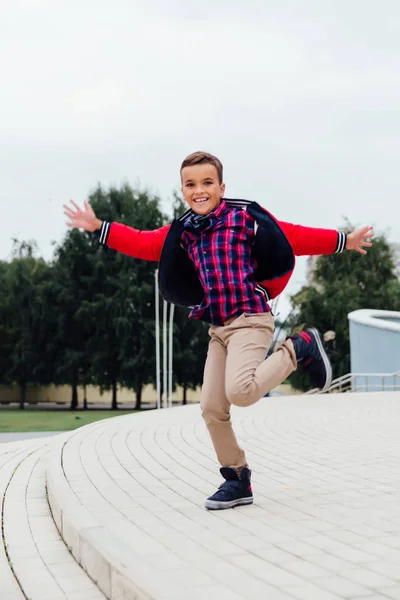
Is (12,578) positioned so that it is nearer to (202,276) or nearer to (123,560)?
(123,560)

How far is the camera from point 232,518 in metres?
5.05

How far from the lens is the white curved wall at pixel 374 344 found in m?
25.6

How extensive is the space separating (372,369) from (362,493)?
2143cm

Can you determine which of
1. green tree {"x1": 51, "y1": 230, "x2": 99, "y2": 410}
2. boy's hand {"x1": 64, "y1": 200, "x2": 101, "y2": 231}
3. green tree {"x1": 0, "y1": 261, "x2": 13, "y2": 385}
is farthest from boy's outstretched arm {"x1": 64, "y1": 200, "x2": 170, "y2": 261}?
green tree {"x1": 0, "y1": 261, "x2": 13, "y2": 385}

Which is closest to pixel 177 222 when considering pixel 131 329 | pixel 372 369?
pixel 372 369

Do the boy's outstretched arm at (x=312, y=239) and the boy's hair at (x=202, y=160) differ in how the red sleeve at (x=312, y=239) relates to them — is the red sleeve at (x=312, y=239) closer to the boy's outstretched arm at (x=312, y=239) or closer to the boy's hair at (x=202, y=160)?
the boy's outstretched arm at (x=312, y=239)

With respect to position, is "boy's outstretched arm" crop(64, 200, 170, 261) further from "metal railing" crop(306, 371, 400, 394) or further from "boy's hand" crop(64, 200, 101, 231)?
"metal railing" crop(306, 371, 400, 394)

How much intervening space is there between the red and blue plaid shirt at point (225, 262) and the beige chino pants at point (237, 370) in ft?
0.30

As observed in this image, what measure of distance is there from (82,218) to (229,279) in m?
1.13

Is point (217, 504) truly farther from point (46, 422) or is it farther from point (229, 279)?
point (46, 422)

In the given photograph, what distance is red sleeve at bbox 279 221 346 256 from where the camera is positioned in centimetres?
559

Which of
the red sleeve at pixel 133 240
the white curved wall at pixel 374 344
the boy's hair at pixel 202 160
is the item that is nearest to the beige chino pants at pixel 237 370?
the red sleeve at pixel 133 240

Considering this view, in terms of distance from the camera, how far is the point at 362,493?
233 inches

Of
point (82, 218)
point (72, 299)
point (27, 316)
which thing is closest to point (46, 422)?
point (72, 299)
